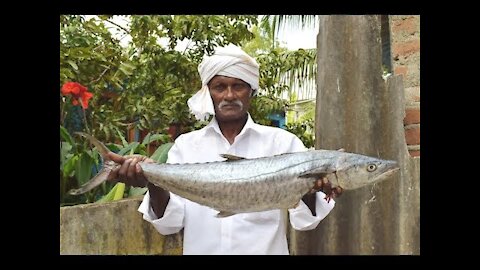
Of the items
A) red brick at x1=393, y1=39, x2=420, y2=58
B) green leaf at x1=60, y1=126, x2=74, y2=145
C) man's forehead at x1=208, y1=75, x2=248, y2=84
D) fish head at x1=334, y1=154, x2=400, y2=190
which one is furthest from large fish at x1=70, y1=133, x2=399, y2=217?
red brick at x1=393, y1=39, x2=420, y2=58

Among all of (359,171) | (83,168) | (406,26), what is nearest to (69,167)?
(83,168)

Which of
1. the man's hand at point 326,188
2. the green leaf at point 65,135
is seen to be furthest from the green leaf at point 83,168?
the man's hand at point 326,188

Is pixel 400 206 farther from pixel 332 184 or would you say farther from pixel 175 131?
pixel 175 131

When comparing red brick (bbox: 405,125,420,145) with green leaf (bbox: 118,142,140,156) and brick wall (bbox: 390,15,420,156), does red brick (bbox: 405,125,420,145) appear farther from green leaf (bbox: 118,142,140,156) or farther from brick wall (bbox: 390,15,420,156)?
green leaf (bbox: 118,142,140,156)

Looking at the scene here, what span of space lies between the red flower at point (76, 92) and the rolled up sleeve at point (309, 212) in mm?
1188

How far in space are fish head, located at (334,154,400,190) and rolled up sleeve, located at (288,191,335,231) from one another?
0.45 feet

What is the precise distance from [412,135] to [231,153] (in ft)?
2.86

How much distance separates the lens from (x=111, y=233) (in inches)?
104

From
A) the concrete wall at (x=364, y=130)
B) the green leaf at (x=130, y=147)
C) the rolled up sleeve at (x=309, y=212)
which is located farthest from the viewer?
the green leaf at (x=130, y=147)

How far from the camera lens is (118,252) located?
264 centimetres

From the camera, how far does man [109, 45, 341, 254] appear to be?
238 centimetres

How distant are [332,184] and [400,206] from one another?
60 cm

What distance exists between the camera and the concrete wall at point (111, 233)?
8.51ft

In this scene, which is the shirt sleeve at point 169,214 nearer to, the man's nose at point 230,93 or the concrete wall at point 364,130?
the man's nose at point 230,93
